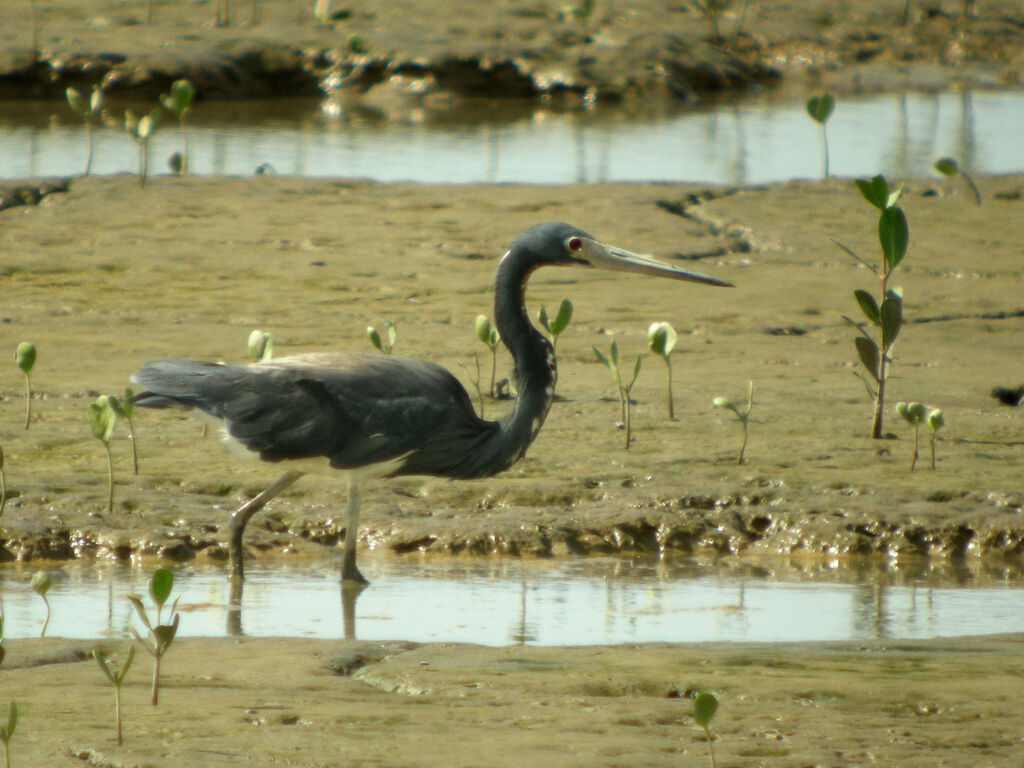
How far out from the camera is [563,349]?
314 inches

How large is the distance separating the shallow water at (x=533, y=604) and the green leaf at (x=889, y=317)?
1406 mm

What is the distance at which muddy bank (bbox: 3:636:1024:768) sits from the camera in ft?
9.67

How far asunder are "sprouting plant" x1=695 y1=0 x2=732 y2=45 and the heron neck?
15.9m

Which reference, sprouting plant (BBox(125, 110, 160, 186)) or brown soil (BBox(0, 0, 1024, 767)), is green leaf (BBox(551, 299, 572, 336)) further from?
sprouting plant (BBox(125, 110, 160, 186))

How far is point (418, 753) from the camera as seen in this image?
9.58 feet

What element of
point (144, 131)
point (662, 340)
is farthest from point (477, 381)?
point (144, 131)

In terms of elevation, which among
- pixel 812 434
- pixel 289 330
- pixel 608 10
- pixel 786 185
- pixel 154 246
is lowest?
pixel 812 434

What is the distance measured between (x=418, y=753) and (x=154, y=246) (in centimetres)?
733

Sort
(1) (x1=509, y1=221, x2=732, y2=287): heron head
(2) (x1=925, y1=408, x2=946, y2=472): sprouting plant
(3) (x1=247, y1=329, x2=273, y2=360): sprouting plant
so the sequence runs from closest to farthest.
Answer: (1) (x1=509, y1=221, x2=732, y2=287): heron head, (2) (x1=925, y1=408, x2=946, y2=472): sprouting plant, (3) (x1=247, y1=329, x2=273, y2=360): sprouting plant

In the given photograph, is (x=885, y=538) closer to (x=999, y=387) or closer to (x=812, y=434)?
(x=812, y=434)

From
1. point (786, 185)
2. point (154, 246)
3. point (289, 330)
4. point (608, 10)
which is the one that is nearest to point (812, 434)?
point (289, 330)

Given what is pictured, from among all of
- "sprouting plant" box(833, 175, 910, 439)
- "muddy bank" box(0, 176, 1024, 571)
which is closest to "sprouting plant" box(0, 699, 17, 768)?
"muddy bank" box(0, 176, 1024, 571)

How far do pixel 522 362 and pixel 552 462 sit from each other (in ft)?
2.35

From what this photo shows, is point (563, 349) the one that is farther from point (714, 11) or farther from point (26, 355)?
point (714, 11)
